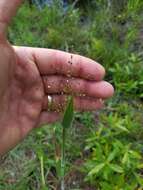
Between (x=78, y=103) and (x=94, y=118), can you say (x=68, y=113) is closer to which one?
(x=78, y=103)

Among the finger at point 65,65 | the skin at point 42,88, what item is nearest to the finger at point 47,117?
the skin at point 42,88

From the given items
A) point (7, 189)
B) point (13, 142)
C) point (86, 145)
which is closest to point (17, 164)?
point (7, 189)

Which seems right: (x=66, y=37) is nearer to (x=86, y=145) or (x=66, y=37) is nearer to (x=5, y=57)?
(x=86, y=145)

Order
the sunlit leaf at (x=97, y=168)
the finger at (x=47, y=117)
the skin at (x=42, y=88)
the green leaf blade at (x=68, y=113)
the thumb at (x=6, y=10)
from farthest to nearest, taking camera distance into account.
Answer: the sunlit leaf at (x=97, y=168) < the finger at (x=47, y=117) < the skin at (x=42, y=88) < the thumb at (x=6, y=10) < the green leaf blade at (x=68, y=113)

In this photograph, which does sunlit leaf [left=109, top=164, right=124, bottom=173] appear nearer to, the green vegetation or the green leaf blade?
the green vegetation

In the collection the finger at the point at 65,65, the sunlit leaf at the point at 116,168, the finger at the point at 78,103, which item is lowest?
the sunlit leaf at the point at 116,168

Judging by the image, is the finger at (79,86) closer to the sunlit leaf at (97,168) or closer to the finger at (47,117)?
the finger at (47,117)

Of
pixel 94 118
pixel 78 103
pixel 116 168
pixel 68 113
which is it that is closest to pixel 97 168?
pixel 116 168
